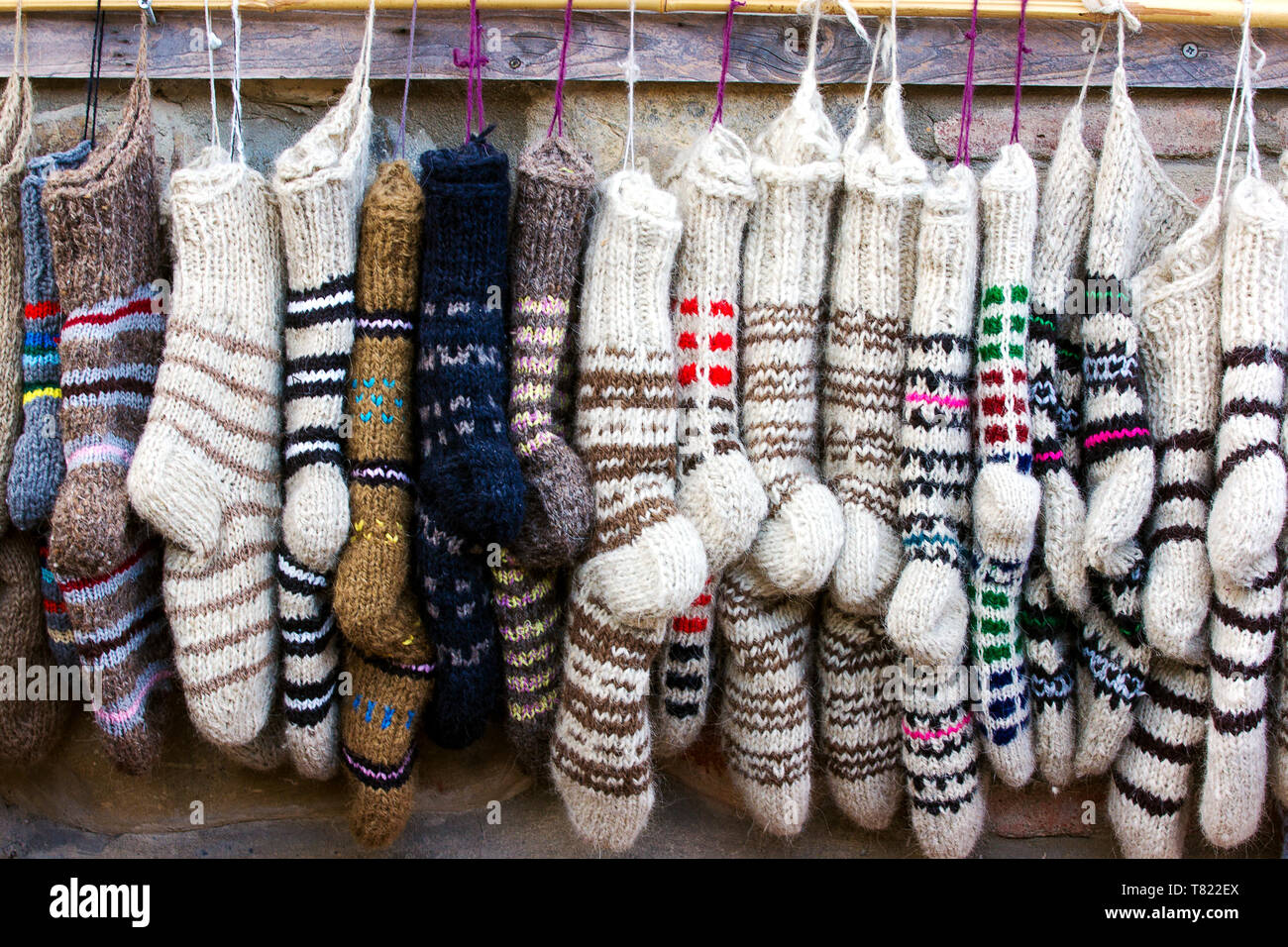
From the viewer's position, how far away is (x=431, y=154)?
1.23m

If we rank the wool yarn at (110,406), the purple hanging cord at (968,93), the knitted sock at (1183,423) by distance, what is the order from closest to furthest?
the wool yarn at (110,406) < the knitted sock at (1183,423) < the purple hanging cord at (968,93)

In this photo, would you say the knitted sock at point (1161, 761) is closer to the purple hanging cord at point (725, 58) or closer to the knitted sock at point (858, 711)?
the knitted sock at point (858, 711)

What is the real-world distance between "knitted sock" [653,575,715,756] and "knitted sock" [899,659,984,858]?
28cm

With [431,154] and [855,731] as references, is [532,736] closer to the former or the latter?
[855,731]

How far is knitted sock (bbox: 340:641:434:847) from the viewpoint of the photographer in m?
1.29

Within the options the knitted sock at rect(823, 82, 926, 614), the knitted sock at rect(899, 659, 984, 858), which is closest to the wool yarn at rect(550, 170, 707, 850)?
the knitted sock at rect(823, 82, 926, 614)

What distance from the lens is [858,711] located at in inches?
55.1

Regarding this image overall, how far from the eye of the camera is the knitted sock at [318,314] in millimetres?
1236

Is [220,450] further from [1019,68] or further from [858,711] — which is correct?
[1019,68]

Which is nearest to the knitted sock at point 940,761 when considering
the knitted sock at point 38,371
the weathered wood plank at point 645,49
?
the weathered wood plank at point 645,49

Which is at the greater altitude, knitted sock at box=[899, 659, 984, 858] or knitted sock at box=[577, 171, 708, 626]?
knitted sock at box=[577, 171, 708, 626]

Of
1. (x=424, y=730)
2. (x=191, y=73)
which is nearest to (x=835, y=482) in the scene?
(x=424, y=730)

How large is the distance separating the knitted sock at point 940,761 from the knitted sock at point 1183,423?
0.28m

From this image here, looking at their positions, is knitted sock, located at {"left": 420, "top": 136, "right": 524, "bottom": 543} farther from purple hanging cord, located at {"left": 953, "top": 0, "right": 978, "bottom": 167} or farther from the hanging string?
purple hanging cord, located at {"left": 953, "top": 0, "right": 978, "bottom": 167}
